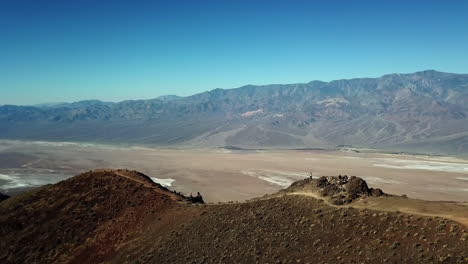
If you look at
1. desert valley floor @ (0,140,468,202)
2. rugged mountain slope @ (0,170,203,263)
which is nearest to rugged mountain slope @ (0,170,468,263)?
rugged mountain slope @ (0,170,203,263)

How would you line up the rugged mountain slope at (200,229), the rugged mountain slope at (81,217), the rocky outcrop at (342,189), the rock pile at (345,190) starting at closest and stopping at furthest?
1. the rugged mountain slope at (200,229)
2. the rock pile at (345,190)
3. the rocky outcrop at (342,189)
4. the rugged mountain slope at (81,217)

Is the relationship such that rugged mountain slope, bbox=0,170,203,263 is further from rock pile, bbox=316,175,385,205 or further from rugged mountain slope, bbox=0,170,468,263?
rock pile, bbox=316,175,385,205

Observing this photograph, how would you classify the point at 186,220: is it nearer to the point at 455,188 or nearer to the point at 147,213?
the point at 147,213

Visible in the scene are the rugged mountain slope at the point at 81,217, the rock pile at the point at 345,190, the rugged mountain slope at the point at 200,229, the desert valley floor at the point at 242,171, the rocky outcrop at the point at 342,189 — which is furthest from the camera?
the desert valley floor at the point at 242,171

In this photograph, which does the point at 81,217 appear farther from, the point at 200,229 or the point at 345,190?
the point at 345,190

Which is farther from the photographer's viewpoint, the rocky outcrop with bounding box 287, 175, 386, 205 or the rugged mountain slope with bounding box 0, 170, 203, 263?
the rugged mountain slope with bounding box 0, 170, 203, 263

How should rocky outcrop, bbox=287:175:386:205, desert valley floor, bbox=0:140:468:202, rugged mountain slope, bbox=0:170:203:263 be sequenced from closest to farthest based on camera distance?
rocky outcrop, bbox=287:175:386:205 → rugged mountain slope, bbox=0:170:203:263 → desert valley floor, bbox=0:140:468:202

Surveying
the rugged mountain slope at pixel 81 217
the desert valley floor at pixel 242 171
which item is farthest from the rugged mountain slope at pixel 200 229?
the desert valley floor at pixel 242 171

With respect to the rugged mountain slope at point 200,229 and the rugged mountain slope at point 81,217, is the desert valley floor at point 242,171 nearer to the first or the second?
the rugged mountain slope at point 81,217
